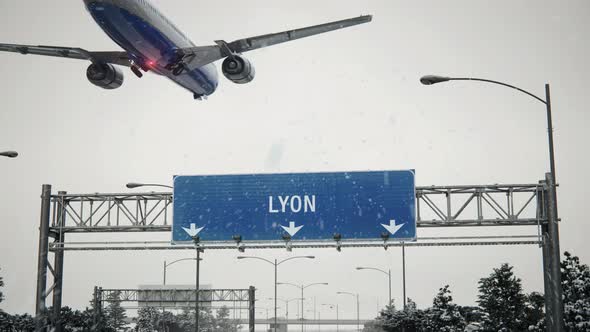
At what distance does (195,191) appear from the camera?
28062 mm

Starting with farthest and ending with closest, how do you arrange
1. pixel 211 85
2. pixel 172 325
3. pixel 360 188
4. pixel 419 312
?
pixel 172 325, pixel 419 312, pixel 211 85, pixel 360 188

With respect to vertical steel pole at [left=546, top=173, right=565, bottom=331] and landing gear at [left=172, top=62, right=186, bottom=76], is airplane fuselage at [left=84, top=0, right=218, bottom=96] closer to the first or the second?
landing gear at [left=172, top=62, right=186, bottom=76]

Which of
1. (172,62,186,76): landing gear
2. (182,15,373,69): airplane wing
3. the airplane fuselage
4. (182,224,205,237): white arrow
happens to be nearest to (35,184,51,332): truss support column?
(182,224,205,237): white arrow

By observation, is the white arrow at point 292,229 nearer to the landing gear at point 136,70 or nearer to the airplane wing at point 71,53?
the landing gear at point 136,70

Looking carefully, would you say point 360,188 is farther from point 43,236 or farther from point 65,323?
point 65,323

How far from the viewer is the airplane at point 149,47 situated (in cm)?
3278

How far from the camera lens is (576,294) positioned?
159ft

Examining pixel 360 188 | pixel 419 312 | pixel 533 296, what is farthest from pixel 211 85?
pixel 533 296

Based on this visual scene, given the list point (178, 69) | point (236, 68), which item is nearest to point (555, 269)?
point (236, 68)

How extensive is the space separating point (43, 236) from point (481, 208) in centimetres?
1591

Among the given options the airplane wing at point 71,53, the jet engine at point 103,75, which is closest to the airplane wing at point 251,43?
the airplane wing at point 71,53

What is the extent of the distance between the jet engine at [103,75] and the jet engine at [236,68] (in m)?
5.69

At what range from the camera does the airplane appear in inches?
1291

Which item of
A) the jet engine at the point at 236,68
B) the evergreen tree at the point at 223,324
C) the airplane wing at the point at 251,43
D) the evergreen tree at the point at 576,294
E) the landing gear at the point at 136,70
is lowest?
the evergreen tree at the point at 223,324
